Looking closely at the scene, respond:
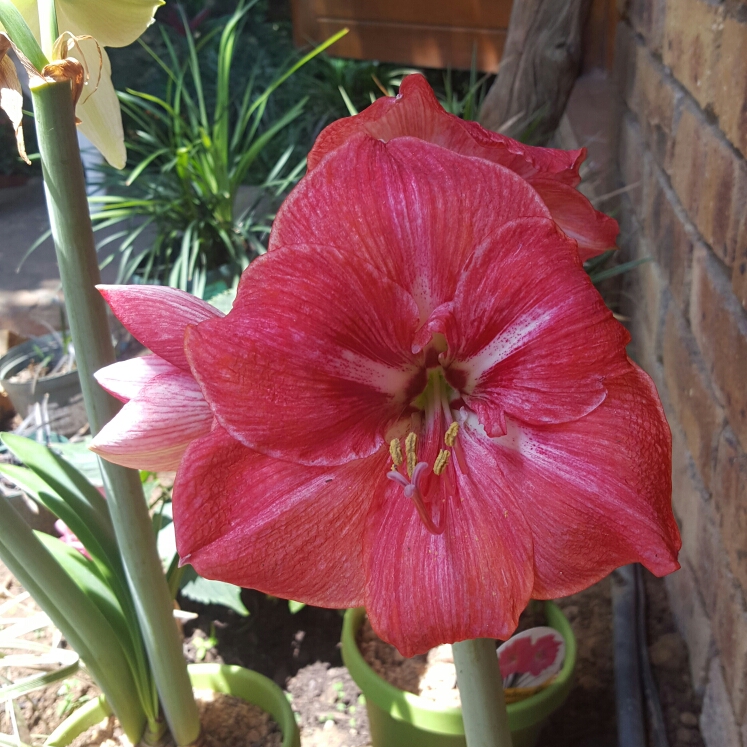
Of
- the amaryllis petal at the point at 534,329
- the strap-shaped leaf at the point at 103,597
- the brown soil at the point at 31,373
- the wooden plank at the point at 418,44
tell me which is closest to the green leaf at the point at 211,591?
the strap-shaped leaf at the point at 103,597

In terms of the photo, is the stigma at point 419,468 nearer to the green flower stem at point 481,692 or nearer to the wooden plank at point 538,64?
the green flower stem at point 481,692

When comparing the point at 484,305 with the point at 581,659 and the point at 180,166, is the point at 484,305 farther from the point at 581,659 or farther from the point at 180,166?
the point at 180,166

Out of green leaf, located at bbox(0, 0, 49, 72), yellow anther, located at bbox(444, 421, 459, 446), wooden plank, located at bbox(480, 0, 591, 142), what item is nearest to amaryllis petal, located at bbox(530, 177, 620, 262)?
yellow anther, located at bbox(444, 421, 459, 446)

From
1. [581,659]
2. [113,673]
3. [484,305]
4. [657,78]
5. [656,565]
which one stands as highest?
[657,78]

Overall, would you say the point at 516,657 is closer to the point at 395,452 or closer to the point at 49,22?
the point at 395,452

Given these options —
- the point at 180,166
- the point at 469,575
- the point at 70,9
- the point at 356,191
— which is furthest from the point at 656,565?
the point at 180,166

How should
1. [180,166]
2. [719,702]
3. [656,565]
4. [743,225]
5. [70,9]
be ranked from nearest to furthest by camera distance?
[656,565]
[70,9]
[743,225]
[719,702]
[180,166]

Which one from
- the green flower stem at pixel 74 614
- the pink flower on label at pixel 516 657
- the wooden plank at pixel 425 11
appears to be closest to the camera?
the green flower stem at pixel 74 614

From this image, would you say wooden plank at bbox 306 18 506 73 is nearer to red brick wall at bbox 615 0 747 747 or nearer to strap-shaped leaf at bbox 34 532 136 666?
red brick wall at bbox 615 0 747 747

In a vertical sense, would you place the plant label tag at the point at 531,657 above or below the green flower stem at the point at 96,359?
below
